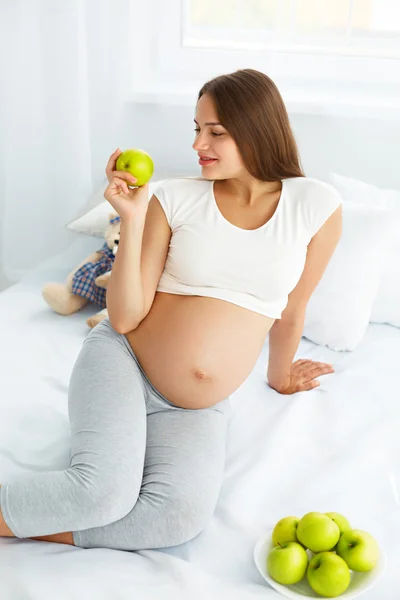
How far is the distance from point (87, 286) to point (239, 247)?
2.71ft

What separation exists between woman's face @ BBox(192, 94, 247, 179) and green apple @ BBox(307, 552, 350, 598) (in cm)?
77

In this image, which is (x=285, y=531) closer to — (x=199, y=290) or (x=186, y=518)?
(x=186, y=518)

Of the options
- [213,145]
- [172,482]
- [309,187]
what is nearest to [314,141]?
[309,187]

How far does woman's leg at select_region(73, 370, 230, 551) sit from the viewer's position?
1.28m

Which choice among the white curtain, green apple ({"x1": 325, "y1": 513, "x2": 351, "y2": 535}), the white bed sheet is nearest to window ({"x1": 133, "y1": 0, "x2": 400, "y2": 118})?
the white curtain

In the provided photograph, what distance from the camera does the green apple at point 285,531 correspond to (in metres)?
1.21

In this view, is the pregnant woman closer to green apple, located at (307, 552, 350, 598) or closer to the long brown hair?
the long brown hair

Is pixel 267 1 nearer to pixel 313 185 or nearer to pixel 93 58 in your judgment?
pixel 93 58

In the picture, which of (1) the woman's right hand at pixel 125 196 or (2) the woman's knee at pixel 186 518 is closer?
(2) the woman's knee at pixel 186 518

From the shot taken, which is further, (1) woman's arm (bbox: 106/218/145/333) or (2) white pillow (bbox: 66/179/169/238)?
(2) white pillow (bbox: 66/179/169/238)

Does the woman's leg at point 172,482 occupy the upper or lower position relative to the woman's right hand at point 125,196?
lower

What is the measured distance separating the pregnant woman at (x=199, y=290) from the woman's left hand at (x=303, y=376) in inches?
10.3

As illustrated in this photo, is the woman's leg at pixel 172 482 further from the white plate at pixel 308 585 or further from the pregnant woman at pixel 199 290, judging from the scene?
the white plate at pixel 308 585

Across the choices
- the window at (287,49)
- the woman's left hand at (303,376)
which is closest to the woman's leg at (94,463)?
the woman's left hand at (303,376)
